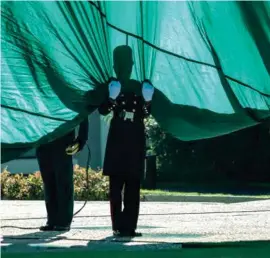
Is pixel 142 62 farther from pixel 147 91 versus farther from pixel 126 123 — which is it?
pixel 126 123

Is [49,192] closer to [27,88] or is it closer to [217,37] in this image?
[27,88]

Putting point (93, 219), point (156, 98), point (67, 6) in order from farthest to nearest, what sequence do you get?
point (93, 219), point (156, 98), point (67, 6)

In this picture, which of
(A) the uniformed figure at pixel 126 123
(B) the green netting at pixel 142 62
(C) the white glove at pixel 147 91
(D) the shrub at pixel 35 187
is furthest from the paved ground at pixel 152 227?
(D) the shrub at pixel 35 187

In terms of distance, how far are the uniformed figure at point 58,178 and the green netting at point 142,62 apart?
448 mm

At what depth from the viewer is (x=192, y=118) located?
704 cm

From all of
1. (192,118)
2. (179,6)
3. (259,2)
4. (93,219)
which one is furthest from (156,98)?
(93,219)

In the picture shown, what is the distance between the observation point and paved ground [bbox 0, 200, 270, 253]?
633cm

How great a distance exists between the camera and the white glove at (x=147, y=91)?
263 inches

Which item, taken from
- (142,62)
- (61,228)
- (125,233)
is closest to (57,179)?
(61,228)

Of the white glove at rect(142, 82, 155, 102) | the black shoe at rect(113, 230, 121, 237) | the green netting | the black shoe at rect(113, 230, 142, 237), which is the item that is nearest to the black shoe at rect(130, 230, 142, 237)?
the black shoe at rect(113, 230, 142, 237)

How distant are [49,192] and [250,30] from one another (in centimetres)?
247

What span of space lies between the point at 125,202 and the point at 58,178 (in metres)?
0.73

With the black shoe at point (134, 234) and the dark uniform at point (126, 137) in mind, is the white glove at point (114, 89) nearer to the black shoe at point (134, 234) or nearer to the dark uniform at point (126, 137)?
the dark uniform at point (126, 137)

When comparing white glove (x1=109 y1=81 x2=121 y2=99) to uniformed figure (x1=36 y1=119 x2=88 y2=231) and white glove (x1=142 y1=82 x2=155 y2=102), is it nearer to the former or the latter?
white glove (x1=142 y1=82 x2=155 y2=102)
